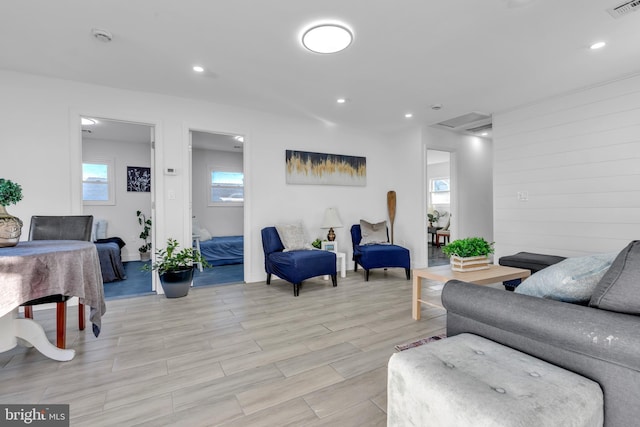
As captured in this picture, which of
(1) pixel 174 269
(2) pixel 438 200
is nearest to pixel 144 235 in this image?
(1) pixel 174 269

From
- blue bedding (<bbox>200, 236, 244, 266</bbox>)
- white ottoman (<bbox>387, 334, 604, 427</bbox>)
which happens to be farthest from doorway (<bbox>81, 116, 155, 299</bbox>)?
white ottoman (<bbox>387, 334, 604, 427</bbox>)

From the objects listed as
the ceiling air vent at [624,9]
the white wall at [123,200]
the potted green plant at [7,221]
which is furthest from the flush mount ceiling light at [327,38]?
the white wall at [123,200]

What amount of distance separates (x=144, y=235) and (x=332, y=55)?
17.0 feet

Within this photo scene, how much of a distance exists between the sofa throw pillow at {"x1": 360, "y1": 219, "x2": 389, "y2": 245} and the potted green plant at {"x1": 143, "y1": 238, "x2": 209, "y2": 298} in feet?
7.86

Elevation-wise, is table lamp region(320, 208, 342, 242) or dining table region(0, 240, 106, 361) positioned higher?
table lamp region(320, 208, 342, 242)

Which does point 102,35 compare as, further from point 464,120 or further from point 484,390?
point 464,120

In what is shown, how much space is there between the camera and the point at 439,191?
9000 millimetres

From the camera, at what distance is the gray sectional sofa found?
3.10 ft

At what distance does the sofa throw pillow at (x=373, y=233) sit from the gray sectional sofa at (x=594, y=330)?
10.6ft

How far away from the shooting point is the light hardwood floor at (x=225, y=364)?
1527mm

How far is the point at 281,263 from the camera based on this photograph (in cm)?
371

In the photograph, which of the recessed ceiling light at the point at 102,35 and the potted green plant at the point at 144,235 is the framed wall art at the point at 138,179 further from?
the recessed ceiling light at the point at 102,35

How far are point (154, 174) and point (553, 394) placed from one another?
4022mm

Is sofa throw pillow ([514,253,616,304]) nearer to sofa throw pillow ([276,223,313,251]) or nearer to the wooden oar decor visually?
sofa throw pillow ([276,223,313,251])
